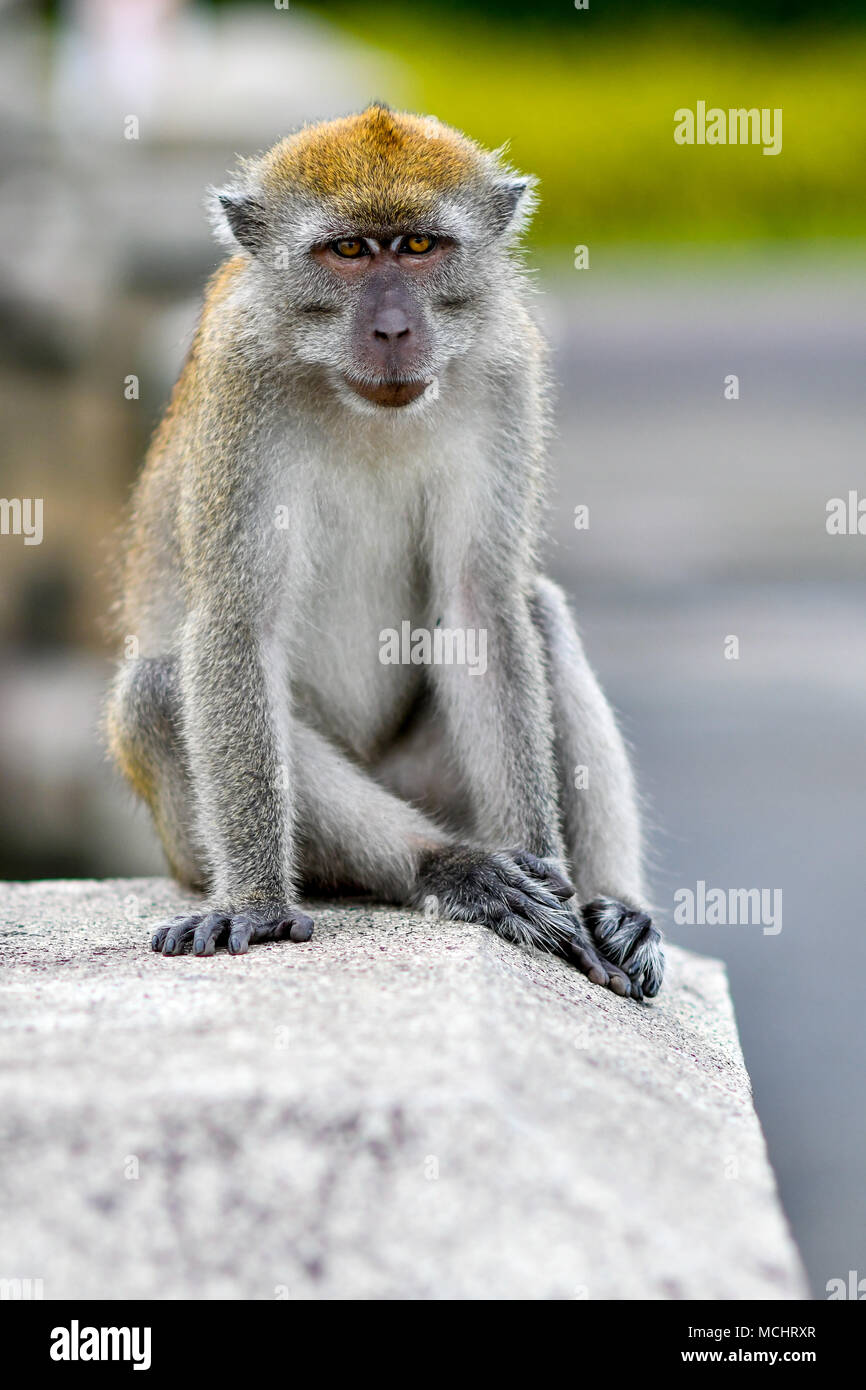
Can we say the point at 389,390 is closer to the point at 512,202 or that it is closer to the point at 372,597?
the point at 372,597

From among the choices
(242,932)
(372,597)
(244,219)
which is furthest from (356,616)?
(244,219)

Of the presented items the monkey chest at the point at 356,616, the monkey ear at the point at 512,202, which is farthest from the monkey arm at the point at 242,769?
the monkey ear at the point at 512,202

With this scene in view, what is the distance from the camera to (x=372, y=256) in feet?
20.4

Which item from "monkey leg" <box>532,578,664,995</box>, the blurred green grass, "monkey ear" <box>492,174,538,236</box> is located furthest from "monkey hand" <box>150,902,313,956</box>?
the blurred green grass

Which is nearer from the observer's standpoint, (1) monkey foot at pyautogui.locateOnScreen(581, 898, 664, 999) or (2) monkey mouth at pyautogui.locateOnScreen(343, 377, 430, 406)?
(2) monkey mouth at pyautogui.locateOnScreen(343, 377, 430, 406)

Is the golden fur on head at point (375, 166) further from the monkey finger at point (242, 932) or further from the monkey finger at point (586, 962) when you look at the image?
the monkey finger at point (586, 962)

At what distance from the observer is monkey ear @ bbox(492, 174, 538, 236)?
6668 mm

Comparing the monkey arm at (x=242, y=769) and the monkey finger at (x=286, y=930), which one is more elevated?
the monkey arm at (x=242, y=769)

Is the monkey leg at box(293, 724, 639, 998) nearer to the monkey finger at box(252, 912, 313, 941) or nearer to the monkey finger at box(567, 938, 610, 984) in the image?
the monkey finger at box(567, 938, 610, 984)

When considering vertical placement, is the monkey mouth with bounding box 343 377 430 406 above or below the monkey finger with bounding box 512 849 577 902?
above

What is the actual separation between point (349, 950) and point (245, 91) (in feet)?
44.0

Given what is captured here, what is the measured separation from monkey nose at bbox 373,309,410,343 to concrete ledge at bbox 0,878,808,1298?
2.37 meters

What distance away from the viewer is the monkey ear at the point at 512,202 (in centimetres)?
667
